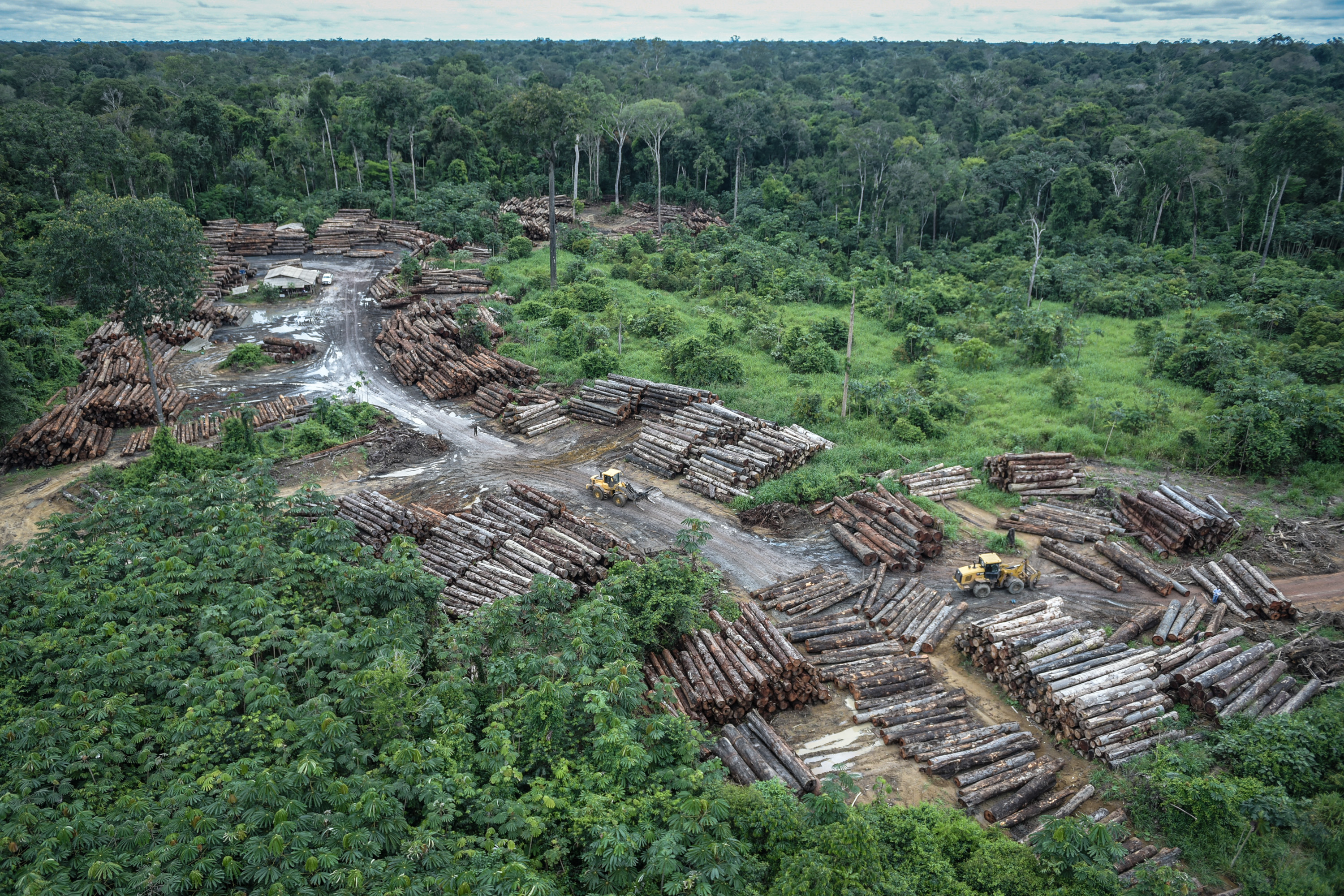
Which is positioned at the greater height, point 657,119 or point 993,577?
point 657,119

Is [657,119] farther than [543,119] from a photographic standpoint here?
Yes

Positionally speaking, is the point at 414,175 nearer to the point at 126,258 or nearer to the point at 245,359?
the point at 245,359

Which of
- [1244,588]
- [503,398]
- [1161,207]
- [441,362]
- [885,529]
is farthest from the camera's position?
[1161,207]

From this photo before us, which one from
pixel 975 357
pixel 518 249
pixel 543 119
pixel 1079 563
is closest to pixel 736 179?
pixel 518 249

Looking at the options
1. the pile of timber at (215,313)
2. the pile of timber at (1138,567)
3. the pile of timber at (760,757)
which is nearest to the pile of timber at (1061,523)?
the pile of timber at (1138,567)

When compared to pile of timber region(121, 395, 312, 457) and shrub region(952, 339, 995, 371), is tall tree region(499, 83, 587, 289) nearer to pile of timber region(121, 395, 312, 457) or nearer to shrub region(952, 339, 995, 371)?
pile of timber region(121, 395, 312, 457)

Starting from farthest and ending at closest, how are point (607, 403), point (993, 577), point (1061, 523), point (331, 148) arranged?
point (331, 148) < point (607, 403) < point (1061, 523) < point (993, 577)
